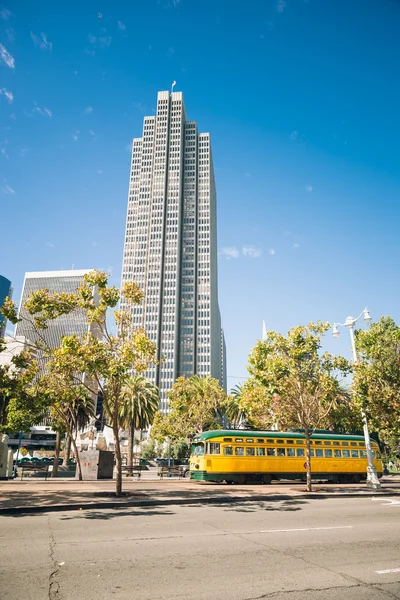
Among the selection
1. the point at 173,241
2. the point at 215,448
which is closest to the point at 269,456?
the point at 215,448

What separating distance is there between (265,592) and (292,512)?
970 centimetres

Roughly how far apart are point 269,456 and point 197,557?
74.2ft

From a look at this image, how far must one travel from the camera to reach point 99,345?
17875 millimetres

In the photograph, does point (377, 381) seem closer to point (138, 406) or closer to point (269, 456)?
point (269, 456)

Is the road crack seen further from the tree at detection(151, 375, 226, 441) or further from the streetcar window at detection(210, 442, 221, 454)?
the tree at detection(151, 375, 226, 441)

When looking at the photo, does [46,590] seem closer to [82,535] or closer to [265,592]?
[265,592]

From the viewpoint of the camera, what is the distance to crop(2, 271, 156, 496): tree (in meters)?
17.3

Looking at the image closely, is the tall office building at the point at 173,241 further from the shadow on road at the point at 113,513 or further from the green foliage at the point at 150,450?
the shadow on road at the point at 113,513

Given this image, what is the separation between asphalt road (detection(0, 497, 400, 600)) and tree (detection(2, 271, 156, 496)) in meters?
6.23

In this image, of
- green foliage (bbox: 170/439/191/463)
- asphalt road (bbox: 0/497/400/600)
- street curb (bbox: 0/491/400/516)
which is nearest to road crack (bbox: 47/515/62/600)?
asphalt road (bbox: 0/497/400/600)

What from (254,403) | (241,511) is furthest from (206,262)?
(241,511)

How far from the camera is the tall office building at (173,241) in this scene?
154000mm

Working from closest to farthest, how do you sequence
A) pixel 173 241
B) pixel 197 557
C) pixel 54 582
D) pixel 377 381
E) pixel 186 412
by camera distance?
1. pixel 54 582
2. pixel 197 557
3. pixel 377 381
4. pixel 186 412
5. pixel 173 241

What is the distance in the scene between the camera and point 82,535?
31.3 feet
